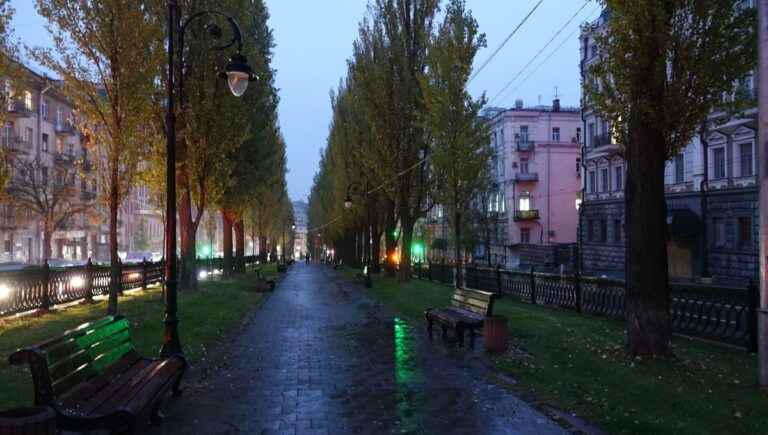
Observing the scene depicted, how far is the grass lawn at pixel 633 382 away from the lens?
20.7 ft

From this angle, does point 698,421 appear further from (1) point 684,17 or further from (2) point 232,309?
(2) point 232,309

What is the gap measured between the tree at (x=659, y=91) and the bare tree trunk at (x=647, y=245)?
1 cm

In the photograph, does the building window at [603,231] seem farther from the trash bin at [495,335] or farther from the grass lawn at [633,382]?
the trash bin at [495,335]

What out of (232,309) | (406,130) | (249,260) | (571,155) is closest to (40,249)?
(249,260)

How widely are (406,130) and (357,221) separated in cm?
1912

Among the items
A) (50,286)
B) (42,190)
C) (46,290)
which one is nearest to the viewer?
(46,290)

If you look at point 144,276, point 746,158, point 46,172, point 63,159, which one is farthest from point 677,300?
point 63,159

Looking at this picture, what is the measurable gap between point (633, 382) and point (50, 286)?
1547cm

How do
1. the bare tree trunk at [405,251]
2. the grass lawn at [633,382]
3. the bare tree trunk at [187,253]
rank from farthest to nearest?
the bare tree trunk at [405,251]
the bare tree trunk at [187,253]
the grass lawn at [633,382]

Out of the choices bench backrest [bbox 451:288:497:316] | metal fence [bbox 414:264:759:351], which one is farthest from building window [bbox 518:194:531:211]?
bench backrest [bbox 451:288:497:316]

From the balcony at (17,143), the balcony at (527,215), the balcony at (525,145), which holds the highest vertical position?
the balcony at (525,145)

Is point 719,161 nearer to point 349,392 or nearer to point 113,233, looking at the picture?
point 113,233

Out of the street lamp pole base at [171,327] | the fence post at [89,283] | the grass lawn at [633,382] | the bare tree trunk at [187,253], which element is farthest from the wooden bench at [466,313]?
the bare tree trunk at [187,253]

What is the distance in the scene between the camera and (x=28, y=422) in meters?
3.97
